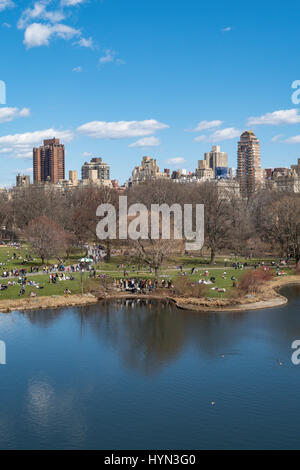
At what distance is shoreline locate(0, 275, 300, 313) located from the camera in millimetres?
43812

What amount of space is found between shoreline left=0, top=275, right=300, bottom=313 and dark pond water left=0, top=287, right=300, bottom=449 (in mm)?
2094

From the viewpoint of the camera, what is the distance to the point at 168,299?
157 feet

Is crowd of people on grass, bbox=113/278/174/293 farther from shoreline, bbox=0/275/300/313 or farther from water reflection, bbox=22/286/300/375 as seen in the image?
water reflection, bbox=22/286/300/375

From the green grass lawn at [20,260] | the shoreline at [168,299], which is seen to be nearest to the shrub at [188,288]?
the shoreline at [168,299]

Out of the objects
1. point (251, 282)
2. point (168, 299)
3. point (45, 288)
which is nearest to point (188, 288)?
point (168, 299)

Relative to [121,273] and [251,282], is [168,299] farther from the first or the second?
[121,273]

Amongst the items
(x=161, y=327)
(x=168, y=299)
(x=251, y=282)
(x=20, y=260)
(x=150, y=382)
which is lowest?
(x=150, y=382)

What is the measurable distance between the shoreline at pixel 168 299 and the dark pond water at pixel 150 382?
209 centimetres

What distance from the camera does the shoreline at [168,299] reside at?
4381 centimetres

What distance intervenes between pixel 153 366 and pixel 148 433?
27.2ft

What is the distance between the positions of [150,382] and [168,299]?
20419 millimetres

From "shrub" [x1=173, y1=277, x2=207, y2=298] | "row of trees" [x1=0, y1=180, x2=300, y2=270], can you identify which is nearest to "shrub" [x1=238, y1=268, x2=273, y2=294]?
"shrub" [x1=173, y1=277, x2=207, y2=298]

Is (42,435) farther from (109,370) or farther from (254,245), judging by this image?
(254,245)
